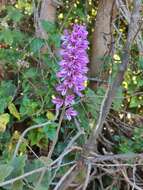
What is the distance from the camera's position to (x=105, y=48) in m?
1.62

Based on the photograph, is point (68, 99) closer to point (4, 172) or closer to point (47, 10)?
point (4, 172)

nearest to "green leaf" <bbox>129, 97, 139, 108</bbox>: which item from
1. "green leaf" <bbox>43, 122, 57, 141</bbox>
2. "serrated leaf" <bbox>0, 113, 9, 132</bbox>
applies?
"green leaf" <bbox>43, 122, 57, 141</bbox>

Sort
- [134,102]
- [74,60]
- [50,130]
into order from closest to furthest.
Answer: [74,60]
[50,130]
[134,102]

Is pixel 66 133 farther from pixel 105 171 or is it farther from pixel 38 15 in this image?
pixel 38 15

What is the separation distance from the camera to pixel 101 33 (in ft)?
5.38

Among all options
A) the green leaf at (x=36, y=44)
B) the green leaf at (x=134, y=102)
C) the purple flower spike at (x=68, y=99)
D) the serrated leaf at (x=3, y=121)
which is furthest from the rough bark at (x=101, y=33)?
the purple flower spike at (x=68, y=99)

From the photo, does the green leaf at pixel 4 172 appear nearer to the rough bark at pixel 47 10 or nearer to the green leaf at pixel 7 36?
the green leaf at pixel 7 36

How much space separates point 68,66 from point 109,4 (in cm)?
71

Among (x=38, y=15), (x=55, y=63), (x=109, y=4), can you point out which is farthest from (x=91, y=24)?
(x=55, y=63)

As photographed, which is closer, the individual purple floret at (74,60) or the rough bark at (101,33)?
the individual purple floret at (74,60)

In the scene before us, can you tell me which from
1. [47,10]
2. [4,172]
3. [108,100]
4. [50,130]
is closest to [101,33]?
[47,10]

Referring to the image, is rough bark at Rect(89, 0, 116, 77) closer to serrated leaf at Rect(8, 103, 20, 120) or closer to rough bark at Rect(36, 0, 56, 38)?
rough bark at Rect(36, 0, 56, 38)

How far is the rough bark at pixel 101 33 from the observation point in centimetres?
161

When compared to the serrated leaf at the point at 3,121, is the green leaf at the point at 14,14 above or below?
above
